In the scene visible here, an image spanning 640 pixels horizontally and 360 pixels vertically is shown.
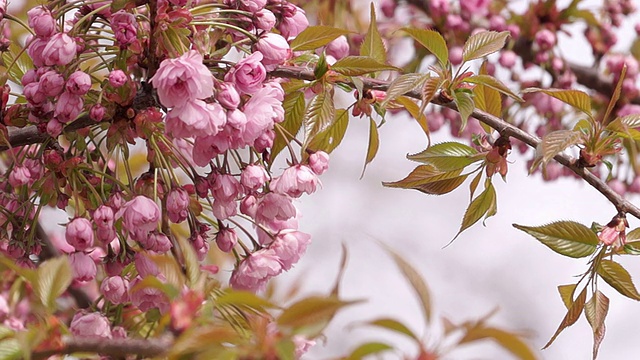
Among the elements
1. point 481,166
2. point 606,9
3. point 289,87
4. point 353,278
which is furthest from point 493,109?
point 353,278

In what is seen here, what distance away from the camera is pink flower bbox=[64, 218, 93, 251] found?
0.65 meters

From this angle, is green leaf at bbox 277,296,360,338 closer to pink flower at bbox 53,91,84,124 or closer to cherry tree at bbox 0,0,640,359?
cherry tree at bbox 0,0,640,359

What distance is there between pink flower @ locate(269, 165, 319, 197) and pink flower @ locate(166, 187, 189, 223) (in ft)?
0.22

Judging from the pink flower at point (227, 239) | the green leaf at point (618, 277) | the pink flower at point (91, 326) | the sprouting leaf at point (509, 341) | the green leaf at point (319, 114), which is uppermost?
the sprouting leaf at point (509, 341)

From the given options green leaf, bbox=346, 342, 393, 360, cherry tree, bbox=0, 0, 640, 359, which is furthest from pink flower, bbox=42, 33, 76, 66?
green leaf, bbox=346, 342, 393, 360

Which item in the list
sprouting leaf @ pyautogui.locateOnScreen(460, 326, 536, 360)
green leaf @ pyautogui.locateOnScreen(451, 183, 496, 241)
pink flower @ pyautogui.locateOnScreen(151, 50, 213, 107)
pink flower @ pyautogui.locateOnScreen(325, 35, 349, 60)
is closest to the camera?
sprouting leaf @ pyautogui.locateOnScreen(460, 326, 536, 360)

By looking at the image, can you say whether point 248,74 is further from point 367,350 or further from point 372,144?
point 367,350

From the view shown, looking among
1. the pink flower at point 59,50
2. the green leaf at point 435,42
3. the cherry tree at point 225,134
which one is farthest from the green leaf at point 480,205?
the pink flower at point 59,50

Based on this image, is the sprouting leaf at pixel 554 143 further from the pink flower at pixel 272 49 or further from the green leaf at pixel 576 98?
the pink flower at pixel 272 49

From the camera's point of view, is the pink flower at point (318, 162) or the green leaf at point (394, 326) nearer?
the green leaf at point (394, 326)

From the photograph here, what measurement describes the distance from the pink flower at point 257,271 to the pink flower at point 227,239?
3 centimetres

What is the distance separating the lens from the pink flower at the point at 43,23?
2.05 ft

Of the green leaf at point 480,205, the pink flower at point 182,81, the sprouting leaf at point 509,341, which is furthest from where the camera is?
the green leaf at point 480,205

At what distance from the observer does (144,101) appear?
0.64 meters
